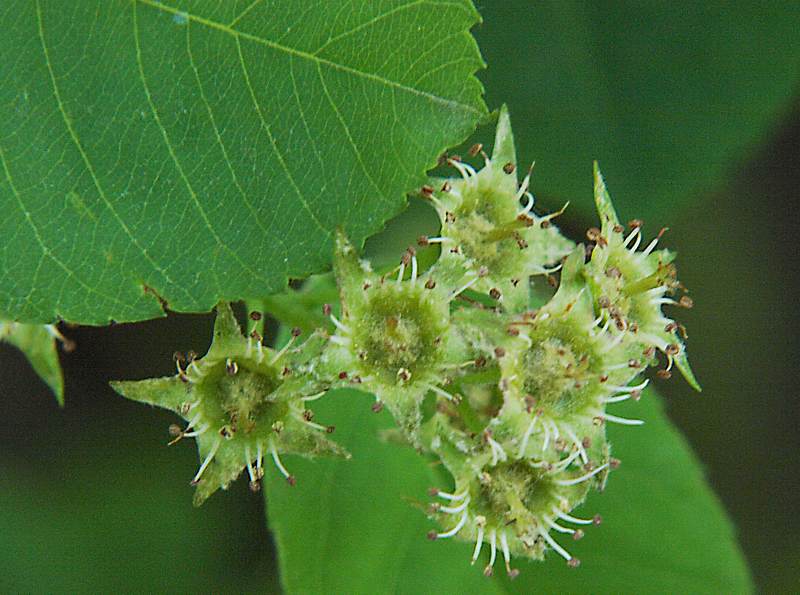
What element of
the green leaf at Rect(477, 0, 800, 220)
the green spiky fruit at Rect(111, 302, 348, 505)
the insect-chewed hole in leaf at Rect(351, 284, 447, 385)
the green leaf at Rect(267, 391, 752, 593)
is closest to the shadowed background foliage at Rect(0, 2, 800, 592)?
the green leaf at Rect(477, 0, 800, 220)

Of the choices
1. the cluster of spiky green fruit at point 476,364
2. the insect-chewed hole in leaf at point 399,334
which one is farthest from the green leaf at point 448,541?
the insect-chewed hole in leaf at point 399,334

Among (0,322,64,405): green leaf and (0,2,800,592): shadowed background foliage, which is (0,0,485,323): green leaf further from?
(0,2,800,592): shadowed background foliage

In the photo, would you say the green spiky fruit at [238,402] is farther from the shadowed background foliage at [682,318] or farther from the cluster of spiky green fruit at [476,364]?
the shadowed background foliage at [682,318]

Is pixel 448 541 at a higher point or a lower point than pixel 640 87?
lower

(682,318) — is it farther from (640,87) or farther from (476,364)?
(476,364)

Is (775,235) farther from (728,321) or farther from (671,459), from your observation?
(671,459)

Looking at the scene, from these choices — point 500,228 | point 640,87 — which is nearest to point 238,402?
point 500,228
